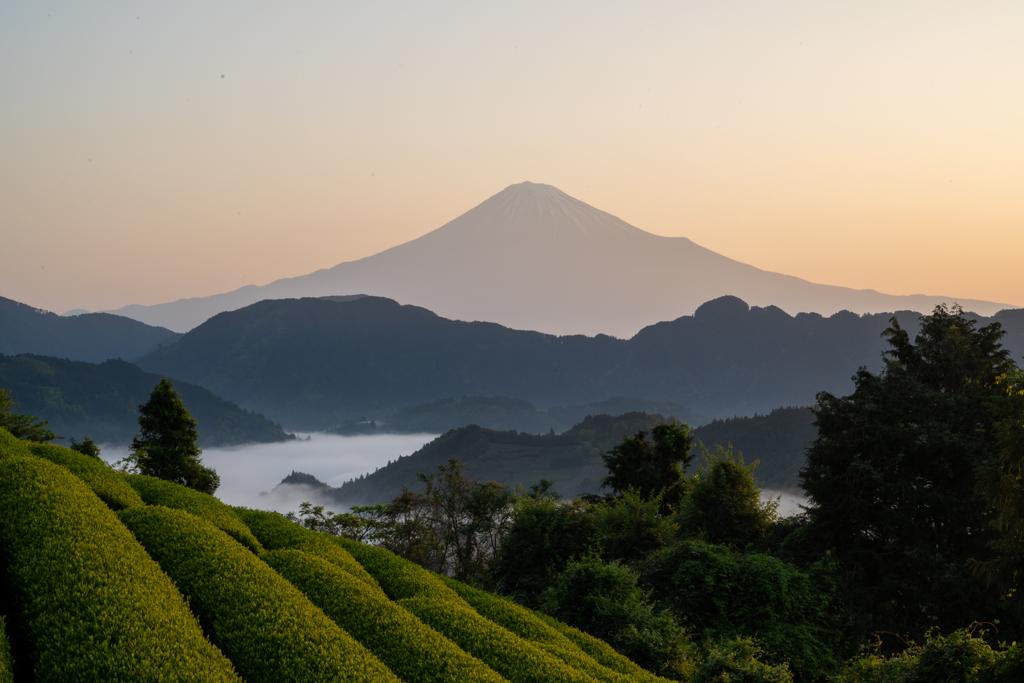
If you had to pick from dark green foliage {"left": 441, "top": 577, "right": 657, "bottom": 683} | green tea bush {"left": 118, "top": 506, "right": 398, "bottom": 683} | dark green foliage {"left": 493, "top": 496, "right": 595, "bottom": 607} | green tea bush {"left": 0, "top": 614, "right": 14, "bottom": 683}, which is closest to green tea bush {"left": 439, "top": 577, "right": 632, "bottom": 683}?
dark green foliage {"left": 441, "top": 577, "right": 657, "bottom": 683}

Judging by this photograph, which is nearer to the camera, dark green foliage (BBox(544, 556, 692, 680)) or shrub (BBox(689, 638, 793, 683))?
shrub (BBox(689, 638, 793, 683))

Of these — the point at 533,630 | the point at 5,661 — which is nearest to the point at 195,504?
the point at 5,661

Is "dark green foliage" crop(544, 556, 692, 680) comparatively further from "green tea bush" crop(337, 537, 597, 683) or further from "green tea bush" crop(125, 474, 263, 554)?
"green tea bush" crop(125, 474, 263, 554)

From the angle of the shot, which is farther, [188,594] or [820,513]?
[820,513]

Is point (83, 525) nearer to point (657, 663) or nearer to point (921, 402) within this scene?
point (657, 663)

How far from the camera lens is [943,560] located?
26562 mm

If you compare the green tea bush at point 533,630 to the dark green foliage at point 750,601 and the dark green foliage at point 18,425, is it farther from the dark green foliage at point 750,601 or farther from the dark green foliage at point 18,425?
the dark green foliage at point 18,425

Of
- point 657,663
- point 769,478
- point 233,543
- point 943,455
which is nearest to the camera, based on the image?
point 233,543

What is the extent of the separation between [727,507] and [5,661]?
29.3 m

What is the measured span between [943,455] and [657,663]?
19.4 meters

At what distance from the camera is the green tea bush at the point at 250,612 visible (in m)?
10.5

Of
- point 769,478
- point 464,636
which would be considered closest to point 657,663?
point 464,636

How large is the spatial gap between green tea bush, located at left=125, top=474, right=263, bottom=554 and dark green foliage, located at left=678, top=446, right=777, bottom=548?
22185mm

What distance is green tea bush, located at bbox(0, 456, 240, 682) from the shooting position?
9.01m
